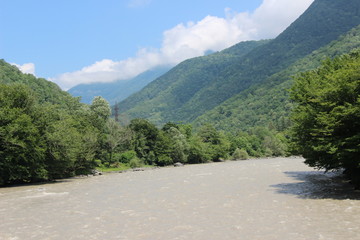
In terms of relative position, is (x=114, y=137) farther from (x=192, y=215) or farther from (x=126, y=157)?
(x=192, y=215)

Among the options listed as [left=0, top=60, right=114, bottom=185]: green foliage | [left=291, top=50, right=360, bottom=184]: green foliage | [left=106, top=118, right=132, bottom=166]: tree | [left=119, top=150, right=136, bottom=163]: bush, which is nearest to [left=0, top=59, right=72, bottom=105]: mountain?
[left=106, top=118, right=132, bottom=166]: tree

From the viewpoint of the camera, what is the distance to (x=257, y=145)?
150000mm

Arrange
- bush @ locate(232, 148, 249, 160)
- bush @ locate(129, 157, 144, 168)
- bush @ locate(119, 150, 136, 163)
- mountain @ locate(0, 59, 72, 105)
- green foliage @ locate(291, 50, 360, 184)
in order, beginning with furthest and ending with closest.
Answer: mountain @ locate(0, 59, 72, 105) < bush @ locate(232, 148, 249, 160) < bush @ locate(119, 150, 136, 163) < bush @ locate(129, 157, 144, 168) < green foliage @ locate(291, 50, 360, 184)

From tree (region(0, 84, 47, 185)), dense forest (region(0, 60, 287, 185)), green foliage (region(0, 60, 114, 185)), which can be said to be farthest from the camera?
dense forest (region(0, 60, 287, 185))

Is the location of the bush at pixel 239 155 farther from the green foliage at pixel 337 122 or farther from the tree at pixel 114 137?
the green foliage at pixel 337 122

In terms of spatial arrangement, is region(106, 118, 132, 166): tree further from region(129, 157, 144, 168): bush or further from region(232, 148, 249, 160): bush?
region(232, 148, 249, 160): bush

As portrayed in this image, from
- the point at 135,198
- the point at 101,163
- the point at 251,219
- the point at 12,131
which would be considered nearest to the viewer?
the point at 251,219

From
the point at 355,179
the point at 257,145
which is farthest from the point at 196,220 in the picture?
the point at 257,145

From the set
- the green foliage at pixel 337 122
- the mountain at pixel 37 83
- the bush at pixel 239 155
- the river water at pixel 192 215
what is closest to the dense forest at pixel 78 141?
the bush at pixel 239 155

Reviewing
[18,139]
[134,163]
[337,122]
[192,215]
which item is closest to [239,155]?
[134,163]

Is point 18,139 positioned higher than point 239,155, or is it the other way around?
point 18,139

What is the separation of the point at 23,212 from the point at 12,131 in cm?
2175

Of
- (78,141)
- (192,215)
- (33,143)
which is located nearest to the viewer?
(192,215)

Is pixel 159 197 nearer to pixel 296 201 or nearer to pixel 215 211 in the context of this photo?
pixel 215 211
